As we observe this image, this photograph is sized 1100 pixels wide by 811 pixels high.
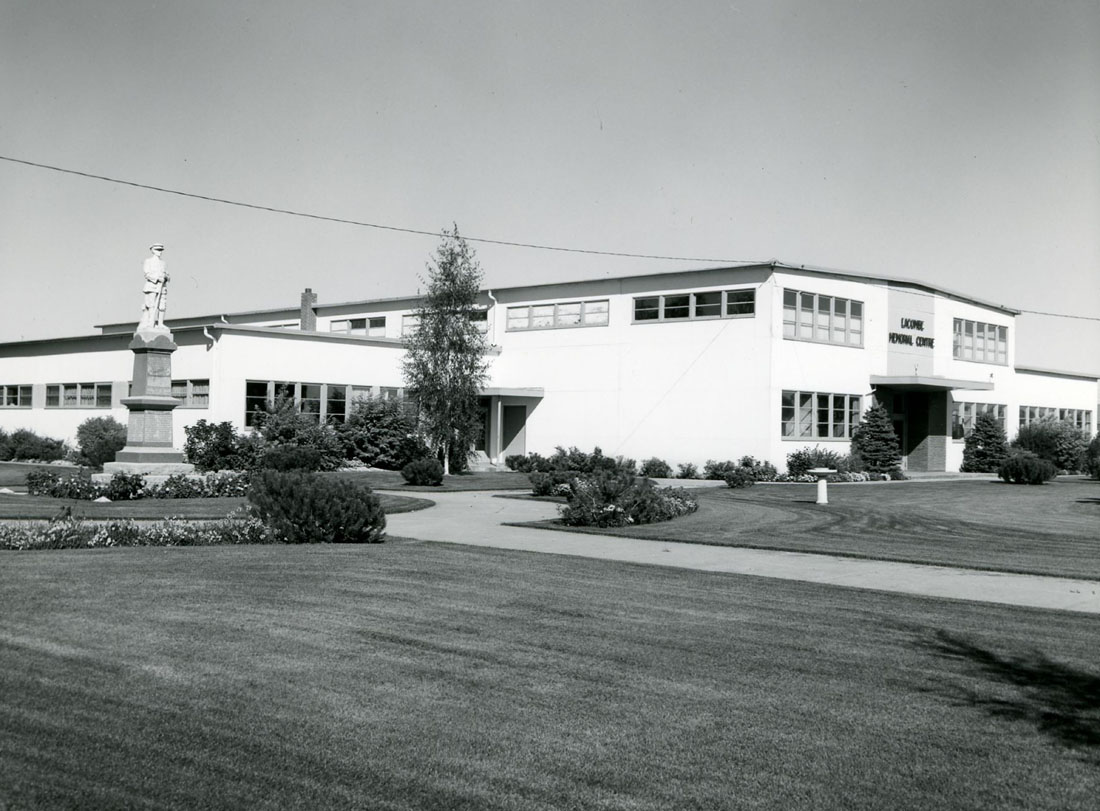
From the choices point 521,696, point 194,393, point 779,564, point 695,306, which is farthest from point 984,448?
point 521,696

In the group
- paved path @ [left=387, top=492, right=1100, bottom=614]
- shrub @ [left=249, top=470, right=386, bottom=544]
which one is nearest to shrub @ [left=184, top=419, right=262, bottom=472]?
paved path @ [left=387, top=492, right=1100, bottom=614]

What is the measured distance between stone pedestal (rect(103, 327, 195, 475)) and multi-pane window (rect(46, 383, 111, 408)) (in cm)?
1391

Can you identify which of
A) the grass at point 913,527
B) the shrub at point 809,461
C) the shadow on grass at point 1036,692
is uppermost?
the shrub at point 809,461

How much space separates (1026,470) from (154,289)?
27.1 metres

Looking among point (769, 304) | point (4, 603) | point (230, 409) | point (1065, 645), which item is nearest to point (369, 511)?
point (4, 603)

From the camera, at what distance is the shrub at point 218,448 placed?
104 ft

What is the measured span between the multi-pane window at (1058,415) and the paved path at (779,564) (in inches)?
1527

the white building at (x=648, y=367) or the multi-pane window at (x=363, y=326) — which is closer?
the white building at (x=648, y=367)

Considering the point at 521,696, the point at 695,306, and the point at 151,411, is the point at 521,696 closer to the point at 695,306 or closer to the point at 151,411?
the point at 151,411

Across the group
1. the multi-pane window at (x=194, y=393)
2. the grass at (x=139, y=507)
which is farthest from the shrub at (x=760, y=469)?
the multi-pane window at (x=194, y=393)

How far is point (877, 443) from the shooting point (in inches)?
1528

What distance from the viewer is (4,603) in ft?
29.6

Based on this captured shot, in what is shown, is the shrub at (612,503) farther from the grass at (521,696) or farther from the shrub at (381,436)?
the shrub at (381,436)

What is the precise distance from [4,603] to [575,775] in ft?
19.5
